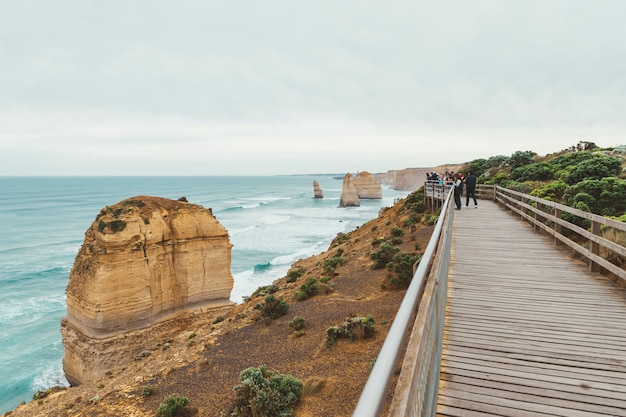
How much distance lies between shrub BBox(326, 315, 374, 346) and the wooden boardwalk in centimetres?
301

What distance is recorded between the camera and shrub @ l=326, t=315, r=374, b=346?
995 centimetres

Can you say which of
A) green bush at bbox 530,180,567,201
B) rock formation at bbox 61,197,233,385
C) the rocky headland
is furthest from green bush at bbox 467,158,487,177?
rock formation at bbox 61,197,233,385

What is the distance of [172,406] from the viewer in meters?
8.47

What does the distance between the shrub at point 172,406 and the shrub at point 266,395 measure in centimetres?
145

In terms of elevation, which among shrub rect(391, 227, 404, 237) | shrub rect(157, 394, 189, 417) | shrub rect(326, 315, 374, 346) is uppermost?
shrub rect(391, 227, 404, 237)

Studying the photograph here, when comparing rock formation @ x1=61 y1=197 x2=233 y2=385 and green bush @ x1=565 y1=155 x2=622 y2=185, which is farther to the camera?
rock formation @ x1=61 y1=197 x2=233 y2=385

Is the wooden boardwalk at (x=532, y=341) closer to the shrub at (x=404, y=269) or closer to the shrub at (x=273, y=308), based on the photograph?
the shrub at (x=404, y=269)

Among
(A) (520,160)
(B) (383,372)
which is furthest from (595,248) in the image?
(A) (520,160)

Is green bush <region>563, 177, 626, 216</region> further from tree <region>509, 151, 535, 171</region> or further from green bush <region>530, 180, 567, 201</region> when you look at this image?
tree <region>509, 151, 535, 171</region>

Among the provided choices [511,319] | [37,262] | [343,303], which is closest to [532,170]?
[343,303]

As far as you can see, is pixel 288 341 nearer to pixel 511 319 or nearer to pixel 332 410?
pixel 332 410

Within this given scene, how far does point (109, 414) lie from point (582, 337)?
10.7m

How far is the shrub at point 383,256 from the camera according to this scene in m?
17.3

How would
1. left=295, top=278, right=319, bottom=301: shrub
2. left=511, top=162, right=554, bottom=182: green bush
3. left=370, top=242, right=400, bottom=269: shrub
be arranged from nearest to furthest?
left=295, top=278, right=319, bottom=301: shrub < left=370, top=242, right=400, bottom=269: shrub < left=511, top=162, right=554, bottom=182: green bush
